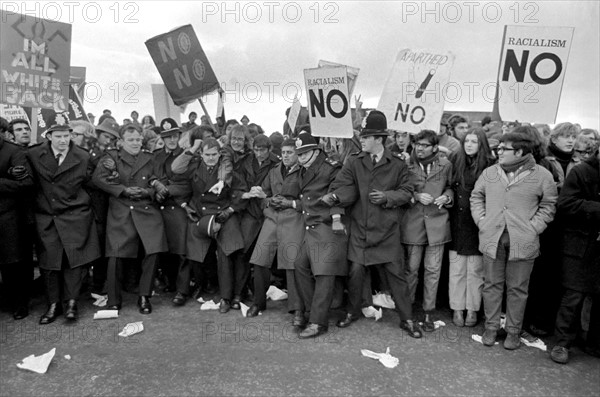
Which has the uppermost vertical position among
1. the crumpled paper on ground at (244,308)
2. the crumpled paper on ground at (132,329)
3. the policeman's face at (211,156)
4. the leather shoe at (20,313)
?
the policeman's face at (211,156)

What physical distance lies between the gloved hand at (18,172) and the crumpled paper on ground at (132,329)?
202 centimetres

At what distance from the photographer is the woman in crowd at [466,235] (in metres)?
5.23

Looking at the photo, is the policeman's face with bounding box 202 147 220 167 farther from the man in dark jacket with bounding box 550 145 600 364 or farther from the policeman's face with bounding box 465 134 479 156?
the man in dark jacket with bounding box 550 145 600 364

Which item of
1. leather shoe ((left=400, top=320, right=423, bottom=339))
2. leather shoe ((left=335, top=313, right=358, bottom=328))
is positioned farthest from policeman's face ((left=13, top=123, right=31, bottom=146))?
leather shoe ((left=400, top=320, right=423, bottom=339))

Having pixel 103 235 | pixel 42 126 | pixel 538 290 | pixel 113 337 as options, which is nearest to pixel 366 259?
pixel 538 290

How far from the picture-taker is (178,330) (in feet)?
17.2

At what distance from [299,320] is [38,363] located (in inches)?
102

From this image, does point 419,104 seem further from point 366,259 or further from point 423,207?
point 366,259

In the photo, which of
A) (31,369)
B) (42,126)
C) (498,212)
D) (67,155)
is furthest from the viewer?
(42,126)

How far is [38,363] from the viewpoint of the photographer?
14.4ft

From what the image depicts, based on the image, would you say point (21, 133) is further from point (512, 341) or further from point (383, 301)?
point (512, 341)

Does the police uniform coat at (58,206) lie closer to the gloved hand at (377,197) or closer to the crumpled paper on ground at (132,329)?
the crumpled paper on ground at (132,329)

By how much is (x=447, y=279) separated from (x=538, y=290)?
1096 millimetres

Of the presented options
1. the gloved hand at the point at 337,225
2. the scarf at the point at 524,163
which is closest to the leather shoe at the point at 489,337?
the scarf at the point at 524,163
